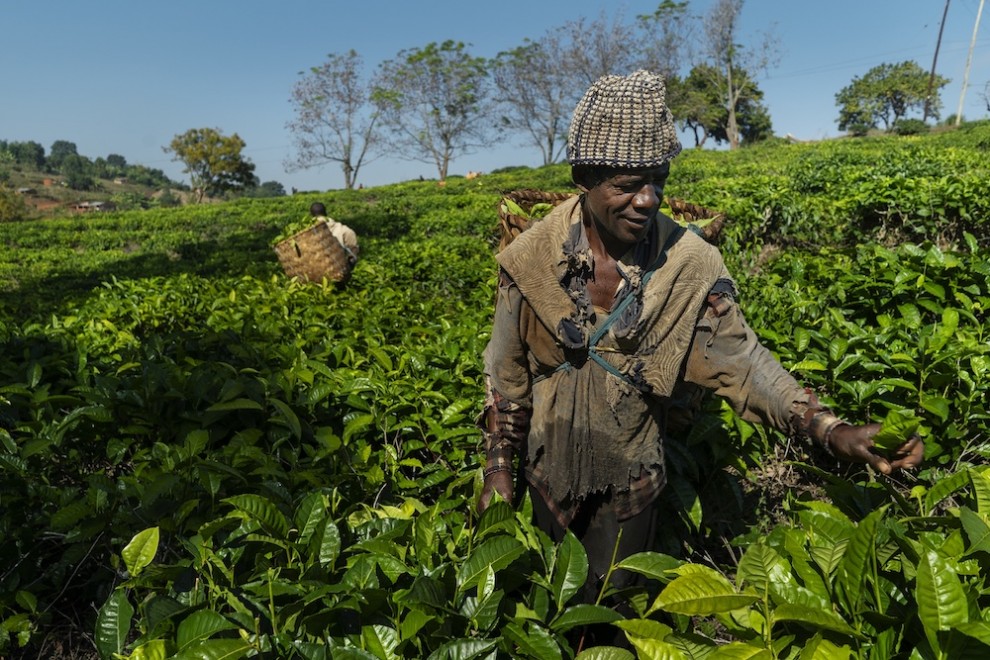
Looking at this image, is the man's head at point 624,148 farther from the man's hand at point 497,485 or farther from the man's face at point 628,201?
the man's hand at point 497,485

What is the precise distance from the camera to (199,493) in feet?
5.75

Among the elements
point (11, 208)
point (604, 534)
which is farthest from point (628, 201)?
point (11, 208)

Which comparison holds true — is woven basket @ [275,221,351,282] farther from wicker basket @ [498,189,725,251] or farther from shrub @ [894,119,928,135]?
shrub @ [894,119,928,135]

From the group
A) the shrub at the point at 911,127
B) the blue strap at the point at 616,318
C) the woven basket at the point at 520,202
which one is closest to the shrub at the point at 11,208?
the woven basket at the point at 520,202

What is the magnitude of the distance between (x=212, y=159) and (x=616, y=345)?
52.1 m

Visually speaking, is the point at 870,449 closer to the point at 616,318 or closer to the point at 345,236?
the point at 616,318

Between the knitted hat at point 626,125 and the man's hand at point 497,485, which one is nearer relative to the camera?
the knitted hat at point 626,125

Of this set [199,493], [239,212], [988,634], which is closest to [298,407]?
[199,493]

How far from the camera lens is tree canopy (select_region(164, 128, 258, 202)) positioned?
4703 centimetres

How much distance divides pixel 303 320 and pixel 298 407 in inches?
60.0

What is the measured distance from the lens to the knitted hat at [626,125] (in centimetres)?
142

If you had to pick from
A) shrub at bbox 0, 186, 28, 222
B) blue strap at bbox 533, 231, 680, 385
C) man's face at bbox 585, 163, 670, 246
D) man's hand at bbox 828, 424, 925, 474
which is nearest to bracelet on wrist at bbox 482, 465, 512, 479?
blue strap at bbox 533, 231, 680, 385

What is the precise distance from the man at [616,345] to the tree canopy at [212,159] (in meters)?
49.9

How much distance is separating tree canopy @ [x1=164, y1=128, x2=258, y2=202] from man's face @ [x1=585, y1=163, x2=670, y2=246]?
50.2 meters
